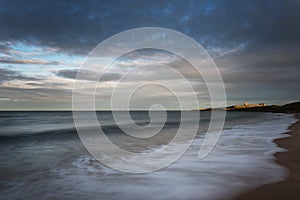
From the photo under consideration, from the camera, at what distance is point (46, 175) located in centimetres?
600

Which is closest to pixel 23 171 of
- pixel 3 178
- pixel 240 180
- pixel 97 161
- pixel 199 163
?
pixel 3 178

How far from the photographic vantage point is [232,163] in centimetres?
660

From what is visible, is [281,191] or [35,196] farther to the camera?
[35,196]

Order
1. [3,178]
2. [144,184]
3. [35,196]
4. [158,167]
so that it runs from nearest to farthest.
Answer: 1. [35,196]
2. [144,184]
3. [3,178]
4. [158,167]

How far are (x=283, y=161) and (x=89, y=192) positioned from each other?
5.75 metres

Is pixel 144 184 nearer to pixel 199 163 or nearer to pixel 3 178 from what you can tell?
pixel 199 163

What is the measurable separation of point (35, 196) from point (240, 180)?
14.6 feet

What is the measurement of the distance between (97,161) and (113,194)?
3.50 meters

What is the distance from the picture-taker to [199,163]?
6.84 meters

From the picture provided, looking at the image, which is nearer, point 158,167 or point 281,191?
point 281,191

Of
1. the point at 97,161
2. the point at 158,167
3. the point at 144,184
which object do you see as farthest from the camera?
the point at 97,161

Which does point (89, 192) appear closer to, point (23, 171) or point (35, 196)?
point (35, 196)

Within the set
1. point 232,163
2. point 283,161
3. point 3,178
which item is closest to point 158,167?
point 232,163

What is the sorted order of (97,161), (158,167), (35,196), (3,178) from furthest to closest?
(97,161)
(158,167)
(3,178)
(35,196)
